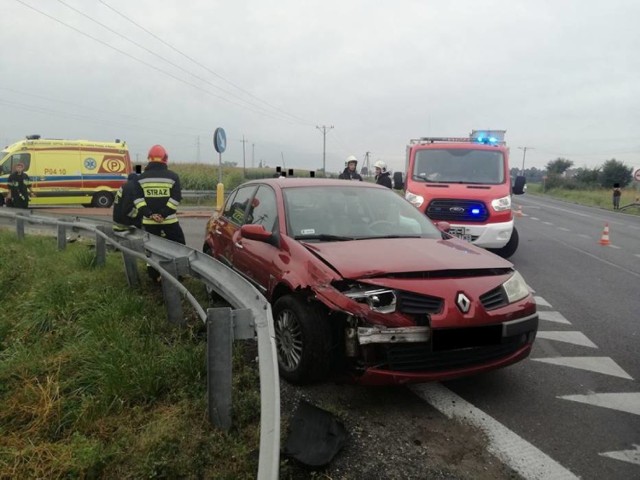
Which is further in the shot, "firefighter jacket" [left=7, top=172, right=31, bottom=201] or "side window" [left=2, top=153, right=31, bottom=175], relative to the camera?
"side window" [left=2, top=153, right=31, bottom=175]

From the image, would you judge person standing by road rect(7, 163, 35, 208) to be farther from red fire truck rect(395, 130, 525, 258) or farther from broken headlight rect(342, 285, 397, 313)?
broken headlight rect(342, 285, 397, 313)

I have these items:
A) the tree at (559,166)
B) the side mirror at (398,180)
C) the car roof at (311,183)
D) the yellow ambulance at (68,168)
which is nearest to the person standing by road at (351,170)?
the side mirror at (398,180)

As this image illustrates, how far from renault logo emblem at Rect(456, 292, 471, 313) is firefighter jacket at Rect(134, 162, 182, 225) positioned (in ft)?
13.0

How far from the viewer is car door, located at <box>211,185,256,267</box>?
5164 millimetres

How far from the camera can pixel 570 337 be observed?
4.90 m

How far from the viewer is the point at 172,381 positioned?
325cm

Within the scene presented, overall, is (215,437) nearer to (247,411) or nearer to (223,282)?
(247,411)

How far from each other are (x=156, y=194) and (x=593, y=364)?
16.4 feet

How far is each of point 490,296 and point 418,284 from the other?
557 mm

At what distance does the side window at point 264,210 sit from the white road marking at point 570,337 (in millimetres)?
2930

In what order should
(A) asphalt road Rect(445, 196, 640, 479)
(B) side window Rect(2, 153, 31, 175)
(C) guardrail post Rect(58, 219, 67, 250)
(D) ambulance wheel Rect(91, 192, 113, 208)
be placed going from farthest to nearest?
(D) ambulance wheel Rect(91, 192, 113, 208) → (B) side window Rect(2, 153, 31, 175) → (C) guardrail post Rect(58, 219, 67, 250) → (A) asphalt road Rect(445, 196, 640, 479)

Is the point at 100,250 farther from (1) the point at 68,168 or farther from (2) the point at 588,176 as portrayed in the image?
(2) the point at 588,176

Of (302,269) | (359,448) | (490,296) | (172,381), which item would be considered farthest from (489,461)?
(172,381)

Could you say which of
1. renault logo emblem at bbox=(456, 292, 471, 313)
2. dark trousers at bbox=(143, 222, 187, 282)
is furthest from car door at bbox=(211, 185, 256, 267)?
renault logo emblem at bbox=(456, 292, 471, 313)
